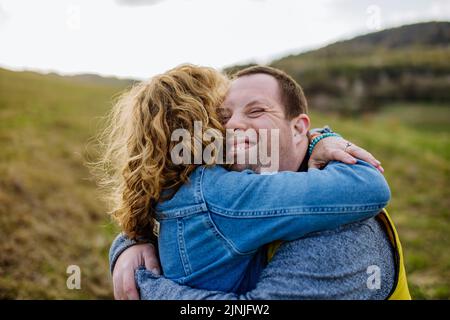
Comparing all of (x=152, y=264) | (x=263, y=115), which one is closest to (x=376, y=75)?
(x=263, y=115)

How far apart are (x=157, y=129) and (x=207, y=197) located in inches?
19.8

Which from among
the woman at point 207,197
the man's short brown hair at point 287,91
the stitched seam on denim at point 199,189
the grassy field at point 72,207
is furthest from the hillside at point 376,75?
the stitched seam on denim at point 199,189

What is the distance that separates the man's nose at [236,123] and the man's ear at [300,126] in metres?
0.34

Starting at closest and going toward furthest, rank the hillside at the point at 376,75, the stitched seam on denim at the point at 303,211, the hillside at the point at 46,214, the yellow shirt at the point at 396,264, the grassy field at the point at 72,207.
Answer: the stitched seam on denim at the point at 303,211, the yellow shirt at the point at 396,264, the hillside at the point at 46,214, the grassy field at the point at 72,207, the hillside at the point at 376,75

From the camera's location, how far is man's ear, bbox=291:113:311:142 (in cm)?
267

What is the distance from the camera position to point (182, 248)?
224cm

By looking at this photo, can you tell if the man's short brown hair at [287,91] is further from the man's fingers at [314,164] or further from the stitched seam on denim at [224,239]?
the stitched seam on denim at [224,239]

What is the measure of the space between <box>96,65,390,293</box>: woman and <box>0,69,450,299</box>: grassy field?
112 cm

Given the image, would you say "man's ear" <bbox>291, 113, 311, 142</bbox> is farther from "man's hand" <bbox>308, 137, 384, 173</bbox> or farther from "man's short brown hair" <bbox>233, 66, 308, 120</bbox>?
"man's hand" <bbox>308, 137, 384, 173</bbox>

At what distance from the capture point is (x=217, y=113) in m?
2.63

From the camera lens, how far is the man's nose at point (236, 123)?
251cm

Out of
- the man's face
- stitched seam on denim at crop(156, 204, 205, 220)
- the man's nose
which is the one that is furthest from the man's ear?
stitched seam on denim at crop(156, 204, 205, 220)
